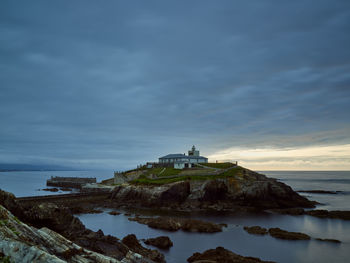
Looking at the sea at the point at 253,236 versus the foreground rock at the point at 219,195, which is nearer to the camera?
the sea at the point at 253,236

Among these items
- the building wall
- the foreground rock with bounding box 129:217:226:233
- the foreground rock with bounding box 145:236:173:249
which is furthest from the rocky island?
the building wall

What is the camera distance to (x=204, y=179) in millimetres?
60094

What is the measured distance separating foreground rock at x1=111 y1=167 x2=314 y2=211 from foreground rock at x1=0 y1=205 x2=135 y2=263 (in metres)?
42.3

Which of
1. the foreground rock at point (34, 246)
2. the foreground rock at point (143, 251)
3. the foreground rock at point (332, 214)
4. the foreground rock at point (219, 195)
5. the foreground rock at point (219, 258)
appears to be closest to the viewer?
the foreground rock at point (34, 246)

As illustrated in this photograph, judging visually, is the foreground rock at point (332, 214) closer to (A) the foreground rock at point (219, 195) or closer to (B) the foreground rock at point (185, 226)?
(A) the foreground rock at point (219, 195)

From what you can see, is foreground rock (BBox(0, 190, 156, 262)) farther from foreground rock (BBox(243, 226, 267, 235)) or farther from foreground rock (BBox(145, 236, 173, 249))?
foreground rock (BBox(243, 226, 267, 235))

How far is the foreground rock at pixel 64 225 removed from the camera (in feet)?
48.5

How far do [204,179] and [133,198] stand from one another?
18.3m

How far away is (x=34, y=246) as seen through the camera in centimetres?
987

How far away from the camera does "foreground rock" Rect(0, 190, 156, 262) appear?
14773 millimetres

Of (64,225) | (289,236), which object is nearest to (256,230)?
(289,236)

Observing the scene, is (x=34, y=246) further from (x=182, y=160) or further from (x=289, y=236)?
(x=182, y=160)

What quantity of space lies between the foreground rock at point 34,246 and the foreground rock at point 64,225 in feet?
10.3

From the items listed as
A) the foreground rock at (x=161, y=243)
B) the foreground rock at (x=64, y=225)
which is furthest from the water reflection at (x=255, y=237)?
the foreground rock at (x=64, y=225)
